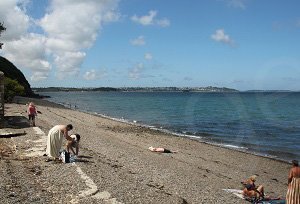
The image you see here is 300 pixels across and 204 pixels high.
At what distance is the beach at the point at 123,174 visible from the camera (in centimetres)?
1379

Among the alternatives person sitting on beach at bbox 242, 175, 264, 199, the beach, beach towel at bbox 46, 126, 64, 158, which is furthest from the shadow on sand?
person sitting on beach at bbox 242, 175, 264, 199

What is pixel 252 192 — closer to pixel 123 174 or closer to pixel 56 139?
pixel 123 174

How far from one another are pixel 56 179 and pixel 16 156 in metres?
5.36

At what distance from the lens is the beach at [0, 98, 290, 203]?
45.2 feet

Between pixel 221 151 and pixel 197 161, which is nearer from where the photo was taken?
pixel 197 161

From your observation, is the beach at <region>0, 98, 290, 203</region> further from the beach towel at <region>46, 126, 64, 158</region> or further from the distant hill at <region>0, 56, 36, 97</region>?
the distant hill at <region>0, 56, 36, 97</region>

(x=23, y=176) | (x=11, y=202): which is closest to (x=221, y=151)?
(x=23, y=176)

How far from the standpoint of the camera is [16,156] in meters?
19.9

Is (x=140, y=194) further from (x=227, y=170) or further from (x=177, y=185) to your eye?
(x=227, y=170)

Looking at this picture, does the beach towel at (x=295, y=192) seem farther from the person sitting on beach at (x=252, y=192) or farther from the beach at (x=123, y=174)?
the person sitting on beach at (x=252, y=192)

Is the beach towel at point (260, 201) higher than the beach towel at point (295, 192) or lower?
lower

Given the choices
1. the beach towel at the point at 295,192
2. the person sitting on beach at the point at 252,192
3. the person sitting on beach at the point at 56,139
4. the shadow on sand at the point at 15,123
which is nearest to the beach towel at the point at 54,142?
the person sitting on beach at the point at 56,139

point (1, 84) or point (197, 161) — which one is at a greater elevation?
point (1, 84)

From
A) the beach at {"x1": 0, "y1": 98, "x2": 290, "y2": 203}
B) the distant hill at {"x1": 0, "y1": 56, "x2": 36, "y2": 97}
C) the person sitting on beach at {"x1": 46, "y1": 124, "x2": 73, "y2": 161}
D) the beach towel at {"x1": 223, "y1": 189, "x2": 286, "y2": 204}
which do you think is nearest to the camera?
the beach at {"x1": 0, "y1": 98, "x2": 290, "y2": 203}
